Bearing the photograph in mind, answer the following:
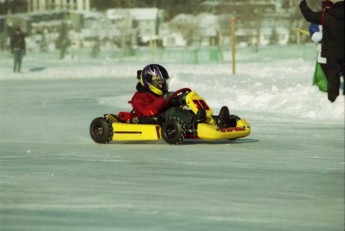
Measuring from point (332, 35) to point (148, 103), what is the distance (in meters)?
3.14

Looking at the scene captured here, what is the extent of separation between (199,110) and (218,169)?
1.88 m

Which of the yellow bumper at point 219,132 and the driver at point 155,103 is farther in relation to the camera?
the driver at point 155,103

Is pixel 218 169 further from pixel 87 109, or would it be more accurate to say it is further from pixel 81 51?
pixel 81 51

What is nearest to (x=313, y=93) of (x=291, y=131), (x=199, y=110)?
(x=291, y=131)

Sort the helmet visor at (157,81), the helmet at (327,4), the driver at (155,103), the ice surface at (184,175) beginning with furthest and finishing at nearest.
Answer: the helmet at (327,4) < the helmet visor at (157,81) < the driver at (155,103) < the ice surface at (184,175)

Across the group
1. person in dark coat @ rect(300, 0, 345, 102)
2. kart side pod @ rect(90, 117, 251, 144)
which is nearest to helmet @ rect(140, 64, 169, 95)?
kart side pod @ rect(90, 117, 251, 144)

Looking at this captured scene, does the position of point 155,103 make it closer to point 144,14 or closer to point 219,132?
point 219,132

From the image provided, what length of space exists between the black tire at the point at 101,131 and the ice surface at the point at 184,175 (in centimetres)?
12

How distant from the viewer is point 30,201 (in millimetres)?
7137

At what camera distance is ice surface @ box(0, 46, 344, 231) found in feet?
21.1

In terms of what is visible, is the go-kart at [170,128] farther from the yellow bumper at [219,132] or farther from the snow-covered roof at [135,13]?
the snow-covered roof at [135,13]

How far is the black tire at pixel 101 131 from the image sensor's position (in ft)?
36.0

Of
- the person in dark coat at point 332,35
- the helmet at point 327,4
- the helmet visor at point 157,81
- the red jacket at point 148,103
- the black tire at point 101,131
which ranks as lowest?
the black tire at point 101,131

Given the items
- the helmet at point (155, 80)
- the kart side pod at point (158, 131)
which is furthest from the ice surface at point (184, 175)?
the helmet at point (155, 80)
